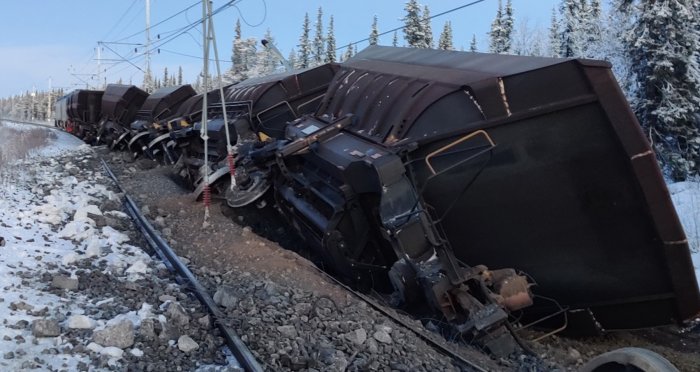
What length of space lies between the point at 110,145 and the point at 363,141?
2244 cm

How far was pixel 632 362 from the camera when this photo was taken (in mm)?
3268

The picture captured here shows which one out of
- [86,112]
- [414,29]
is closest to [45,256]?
[86,112]

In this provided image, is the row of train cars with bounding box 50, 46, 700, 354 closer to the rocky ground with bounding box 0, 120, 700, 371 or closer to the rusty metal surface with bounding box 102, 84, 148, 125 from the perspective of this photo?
the rocky ground with bounding box 0, 120, 700, 371

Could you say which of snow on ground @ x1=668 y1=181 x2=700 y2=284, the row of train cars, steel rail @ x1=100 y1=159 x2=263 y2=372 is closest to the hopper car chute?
steel rail @ x1=100 y1=159 x2=263 y2=372

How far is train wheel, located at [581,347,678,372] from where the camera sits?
10.2 feet

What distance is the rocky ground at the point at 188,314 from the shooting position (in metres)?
4.36

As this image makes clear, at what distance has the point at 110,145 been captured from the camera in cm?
2634

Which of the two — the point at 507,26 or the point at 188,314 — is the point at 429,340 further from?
the point at 507,26

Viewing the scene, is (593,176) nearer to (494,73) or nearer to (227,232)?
(494,73)

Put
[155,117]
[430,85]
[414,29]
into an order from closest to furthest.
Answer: [430,85] < [155,117] < [414,29]

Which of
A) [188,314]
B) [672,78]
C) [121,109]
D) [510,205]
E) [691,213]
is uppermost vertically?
[672,78]

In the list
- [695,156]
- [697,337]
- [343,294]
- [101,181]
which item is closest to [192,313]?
[343,294]

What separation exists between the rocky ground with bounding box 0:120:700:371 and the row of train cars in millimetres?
534

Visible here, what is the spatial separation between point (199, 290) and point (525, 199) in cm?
346
